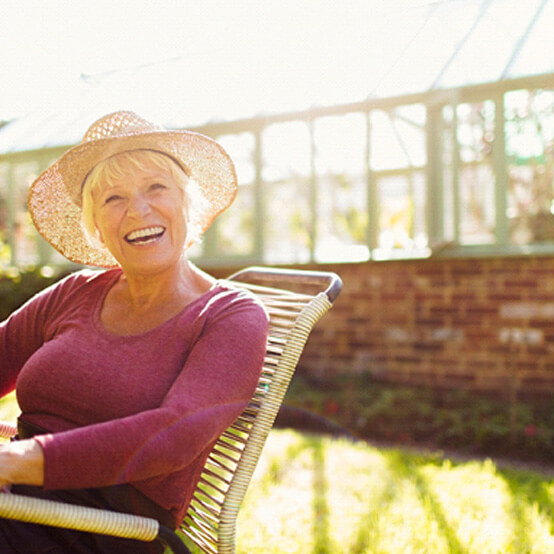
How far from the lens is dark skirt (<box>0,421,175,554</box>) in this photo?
1.43 metres

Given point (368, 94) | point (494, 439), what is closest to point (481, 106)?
point (368, 94)

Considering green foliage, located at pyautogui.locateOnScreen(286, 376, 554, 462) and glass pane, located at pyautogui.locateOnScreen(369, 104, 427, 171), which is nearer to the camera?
green foliage, located at pyautogui.locateOnScreen(286, 376, 554, 462)

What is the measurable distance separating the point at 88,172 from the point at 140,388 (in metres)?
0.72

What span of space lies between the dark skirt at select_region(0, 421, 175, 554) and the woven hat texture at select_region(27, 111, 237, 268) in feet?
2.83

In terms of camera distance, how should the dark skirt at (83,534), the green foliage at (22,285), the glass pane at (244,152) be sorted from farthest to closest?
the green foliage at (22,285), the glass pane at (244,152), the dark skirt at (83,534)

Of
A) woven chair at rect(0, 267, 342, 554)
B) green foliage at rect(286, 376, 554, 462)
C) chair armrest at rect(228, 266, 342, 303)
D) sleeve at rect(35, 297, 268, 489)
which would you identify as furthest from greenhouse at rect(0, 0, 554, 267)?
sleeve at rect(35, 297, 268, 489)

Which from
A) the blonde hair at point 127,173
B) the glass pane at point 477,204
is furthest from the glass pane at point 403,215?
the blonde hair at point 127,173

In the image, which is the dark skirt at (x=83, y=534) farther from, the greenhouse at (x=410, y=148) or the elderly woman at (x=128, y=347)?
the greenhouse at (x=410, y=148)

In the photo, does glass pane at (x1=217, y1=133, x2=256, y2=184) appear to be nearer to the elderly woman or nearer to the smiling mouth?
the elderly woman

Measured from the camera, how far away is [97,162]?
1812mm

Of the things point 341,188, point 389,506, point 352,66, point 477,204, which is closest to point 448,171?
point 477,204

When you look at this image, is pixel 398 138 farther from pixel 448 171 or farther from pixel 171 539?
pixel 171 539

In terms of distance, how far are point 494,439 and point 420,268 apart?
1.82 m

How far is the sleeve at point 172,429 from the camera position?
1.30 m
